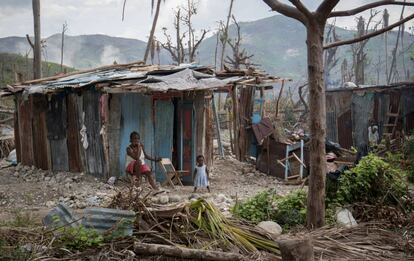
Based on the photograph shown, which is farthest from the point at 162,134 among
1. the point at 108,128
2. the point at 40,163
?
the point at 40,163

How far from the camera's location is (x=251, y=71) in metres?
10.3

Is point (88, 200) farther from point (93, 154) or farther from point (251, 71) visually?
point (251, 71)

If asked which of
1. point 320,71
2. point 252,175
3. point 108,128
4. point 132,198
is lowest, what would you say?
point 252,175

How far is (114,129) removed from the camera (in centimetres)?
970

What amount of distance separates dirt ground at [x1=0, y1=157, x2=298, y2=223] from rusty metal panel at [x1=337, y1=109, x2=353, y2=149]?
172 inches

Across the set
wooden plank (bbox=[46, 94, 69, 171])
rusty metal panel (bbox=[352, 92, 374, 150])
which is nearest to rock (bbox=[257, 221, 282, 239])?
wooden plank (bbox=[46, 94, 69, 171])

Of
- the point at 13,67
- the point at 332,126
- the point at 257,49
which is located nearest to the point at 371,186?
the point at 332,126

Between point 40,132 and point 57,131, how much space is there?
2.40 feet

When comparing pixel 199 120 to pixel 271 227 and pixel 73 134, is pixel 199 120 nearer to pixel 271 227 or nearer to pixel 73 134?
pixel 73 134

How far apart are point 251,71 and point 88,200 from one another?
4608 mm

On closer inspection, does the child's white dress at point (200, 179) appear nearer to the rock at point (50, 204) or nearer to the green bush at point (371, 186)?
the rock at point (50, 204)

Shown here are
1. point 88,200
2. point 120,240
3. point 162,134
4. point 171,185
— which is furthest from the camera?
point 162,134

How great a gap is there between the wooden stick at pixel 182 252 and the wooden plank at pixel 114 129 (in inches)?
216

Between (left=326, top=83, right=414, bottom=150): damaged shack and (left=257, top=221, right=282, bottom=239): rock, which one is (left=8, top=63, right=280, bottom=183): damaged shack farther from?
(left=326, top=83, right=414, bottom=150): damaged shack
